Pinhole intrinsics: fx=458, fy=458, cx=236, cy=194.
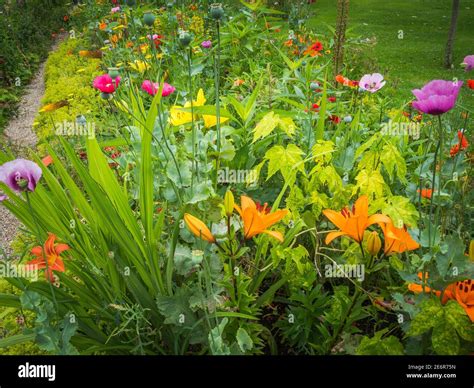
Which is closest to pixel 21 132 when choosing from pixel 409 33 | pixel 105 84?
pixel 105 84

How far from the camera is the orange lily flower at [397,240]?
1003 millimetres

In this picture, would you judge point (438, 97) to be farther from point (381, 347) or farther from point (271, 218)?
point (381, 347)

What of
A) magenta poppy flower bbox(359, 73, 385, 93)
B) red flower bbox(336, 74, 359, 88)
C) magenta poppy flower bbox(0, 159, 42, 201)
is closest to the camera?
magenta poppy flower bbox(0, 159, 42, 201)

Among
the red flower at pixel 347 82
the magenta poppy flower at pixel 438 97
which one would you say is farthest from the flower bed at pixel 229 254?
the red flower at pixel 347 82

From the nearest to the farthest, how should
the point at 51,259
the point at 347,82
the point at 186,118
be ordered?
1. the point at 51,259
2. the point at 186,118
3. the point at 347,82

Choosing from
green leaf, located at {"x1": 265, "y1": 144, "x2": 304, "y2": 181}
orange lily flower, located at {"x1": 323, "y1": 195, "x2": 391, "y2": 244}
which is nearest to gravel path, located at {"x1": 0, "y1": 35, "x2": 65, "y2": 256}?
green leaf, located at {"x1": 265, "y1": 144, "x2": 304, "y2": 181}

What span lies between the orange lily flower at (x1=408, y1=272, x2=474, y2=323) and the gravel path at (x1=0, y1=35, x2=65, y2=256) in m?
2.07

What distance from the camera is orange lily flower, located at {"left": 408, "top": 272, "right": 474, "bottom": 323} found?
3.21ft

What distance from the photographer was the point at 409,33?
267 inches

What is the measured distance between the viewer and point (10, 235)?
8.59 ft

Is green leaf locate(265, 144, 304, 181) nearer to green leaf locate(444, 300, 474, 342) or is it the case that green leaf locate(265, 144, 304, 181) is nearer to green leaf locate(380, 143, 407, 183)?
green leaf locate(380, 143, 407, 183)

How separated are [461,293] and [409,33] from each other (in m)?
6.65
